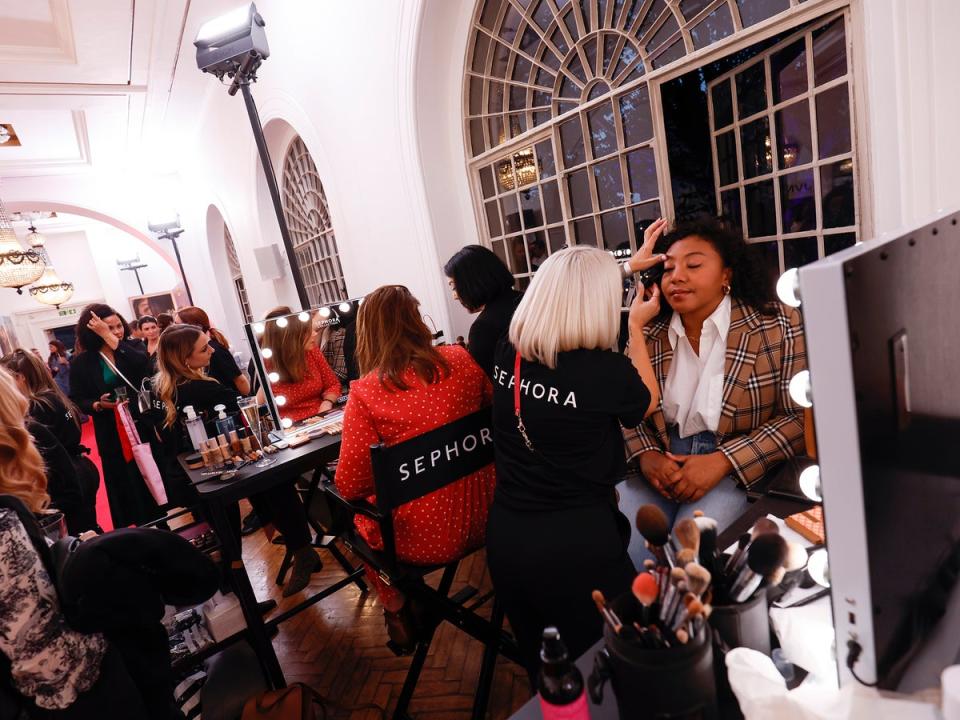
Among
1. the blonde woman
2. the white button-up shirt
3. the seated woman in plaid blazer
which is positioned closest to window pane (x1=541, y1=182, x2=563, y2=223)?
the seated woman in plaid blazer

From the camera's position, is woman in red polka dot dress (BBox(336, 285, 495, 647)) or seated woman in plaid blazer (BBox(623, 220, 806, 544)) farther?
woman in red polka dot dress (BBox(336, 285, 495, 647))

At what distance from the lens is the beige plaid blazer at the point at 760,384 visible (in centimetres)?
152

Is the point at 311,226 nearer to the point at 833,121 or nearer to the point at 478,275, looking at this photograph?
the point at 478,275

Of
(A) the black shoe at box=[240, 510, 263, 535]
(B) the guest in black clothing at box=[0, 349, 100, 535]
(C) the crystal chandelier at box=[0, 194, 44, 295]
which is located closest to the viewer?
(B) the guest in black clothing at box=[0, 349, 100, 535]

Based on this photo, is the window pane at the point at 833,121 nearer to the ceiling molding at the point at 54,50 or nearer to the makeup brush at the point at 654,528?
the makeup brush at the point at 654,528

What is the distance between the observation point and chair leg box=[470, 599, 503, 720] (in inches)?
66.0

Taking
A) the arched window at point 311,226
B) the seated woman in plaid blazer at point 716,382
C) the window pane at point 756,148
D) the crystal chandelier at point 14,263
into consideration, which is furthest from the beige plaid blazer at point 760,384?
the crystal chandelier at point 14,263

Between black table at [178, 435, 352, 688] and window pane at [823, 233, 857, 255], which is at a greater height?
window pane at [823, 233, 857, 255]

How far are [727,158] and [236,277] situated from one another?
8.00 metres

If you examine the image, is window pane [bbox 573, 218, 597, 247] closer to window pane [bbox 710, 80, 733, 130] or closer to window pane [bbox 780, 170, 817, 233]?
window pane [bbox 710, 80, 733, 130]

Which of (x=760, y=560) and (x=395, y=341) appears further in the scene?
(x=395, y=341)

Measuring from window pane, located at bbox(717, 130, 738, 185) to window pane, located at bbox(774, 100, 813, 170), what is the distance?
22 cm

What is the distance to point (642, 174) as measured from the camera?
8.41 ft

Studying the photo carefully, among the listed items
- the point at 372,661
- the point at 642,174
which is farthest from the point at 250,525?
the point at 642,174
